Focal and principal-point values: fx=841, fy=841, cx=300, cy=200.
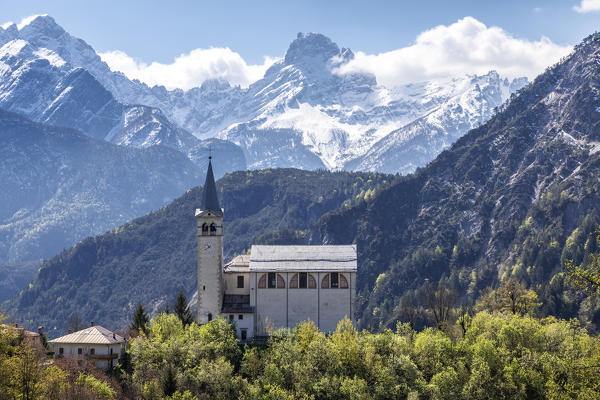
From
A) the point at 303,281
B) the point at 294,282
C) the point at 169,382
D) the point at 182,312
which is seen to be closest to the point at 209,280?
the point at 182,312

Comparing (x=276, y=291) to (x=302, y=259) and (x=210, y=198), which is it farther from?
(x=210, y=198)

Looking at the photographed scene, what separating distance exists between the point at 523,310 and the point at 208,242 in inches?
2214

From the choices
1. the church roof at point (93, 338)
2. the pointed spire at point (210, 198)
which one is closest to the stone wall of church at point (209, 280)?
the pointed spire at point (210, 198)

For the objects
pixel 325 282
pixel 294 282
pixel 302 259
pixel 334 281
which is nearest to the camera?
pixel 294 282

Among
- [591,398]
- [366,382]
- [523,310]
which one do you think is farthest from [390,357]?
[591,398]

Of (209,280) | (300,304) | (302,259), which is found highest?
(302,259)

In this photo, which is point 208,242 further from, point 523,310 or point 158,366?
point 523,310

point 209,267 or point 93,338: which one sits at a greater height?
point 209,267

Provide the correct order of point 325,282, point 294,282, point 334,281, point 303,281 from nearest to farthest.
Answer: point 294,282
point 303,281
point 325,282
point 334,281

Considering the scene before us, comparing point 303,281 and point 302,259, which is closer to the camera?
point 303,281

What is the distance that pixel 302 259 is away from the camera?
136 meters

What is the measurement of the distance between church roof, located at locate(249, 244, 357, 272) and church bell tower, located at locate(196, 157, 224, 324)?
5.67m

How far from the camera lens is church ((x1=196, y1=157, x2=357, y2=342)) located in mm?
133375

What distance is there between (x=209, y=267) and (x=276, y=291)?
448 inches
